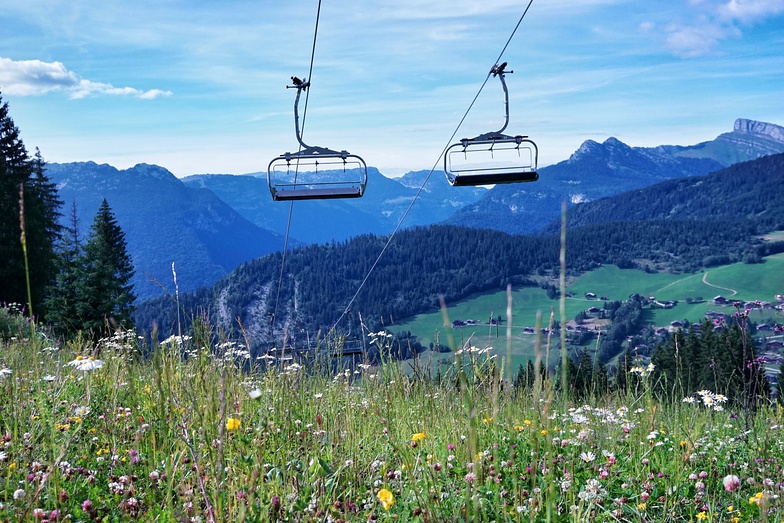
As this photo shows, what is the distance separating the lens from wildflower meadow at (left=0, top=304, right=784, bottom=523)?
2.50 metres

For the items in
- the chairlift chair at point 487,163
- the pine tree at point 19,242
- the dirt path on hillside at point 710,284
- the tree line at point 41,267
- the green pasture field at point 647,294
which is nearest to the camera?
the chairlift chair at point 487,163

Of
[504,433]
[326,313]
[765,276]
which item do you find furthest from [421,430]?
[765,276]

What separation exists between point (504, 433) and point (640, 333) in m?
149

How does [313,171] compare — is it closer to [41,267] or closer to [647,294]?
[41,267]

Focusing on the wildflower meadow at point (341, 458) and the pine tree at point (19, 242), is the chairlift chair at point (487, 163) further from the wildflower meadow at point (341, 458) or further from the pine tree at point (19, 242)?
the pine tree at point (19, 242)

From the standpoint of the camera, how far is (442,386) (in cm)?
470

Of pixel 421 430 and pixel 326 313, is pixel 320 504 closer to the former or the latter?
pixel 421 430

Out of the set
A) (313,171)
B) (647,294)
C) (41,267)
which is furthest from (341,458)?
(647,294)

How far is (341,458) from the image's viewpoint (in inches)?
117

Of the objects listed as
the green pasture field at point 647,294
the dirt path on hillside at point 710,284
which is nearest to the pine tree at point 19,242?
the green pasture field at point 647,294

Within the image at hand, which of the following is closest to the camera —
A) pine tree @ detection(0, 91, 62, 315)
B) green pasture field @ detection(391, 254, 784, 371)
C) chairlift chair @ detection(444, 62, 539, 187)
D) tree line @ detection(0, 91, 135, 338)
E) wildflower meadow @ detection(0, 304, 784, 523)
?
wildflower meadow @ detection(0, 304, 784, 523)

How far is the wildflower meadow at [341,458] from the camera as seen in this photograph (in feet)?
8.21

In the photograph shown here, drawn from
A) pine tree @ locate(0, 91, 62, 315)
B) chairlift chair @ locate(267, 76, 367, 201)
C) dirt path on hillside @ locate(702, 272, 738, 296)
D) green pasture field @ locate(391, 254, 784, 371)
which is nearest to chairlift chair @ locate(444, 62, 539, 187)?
chairlift chair @ locate(267, 76, 367, 201)

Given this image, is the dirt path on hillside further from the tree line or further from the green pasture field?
the tree line
